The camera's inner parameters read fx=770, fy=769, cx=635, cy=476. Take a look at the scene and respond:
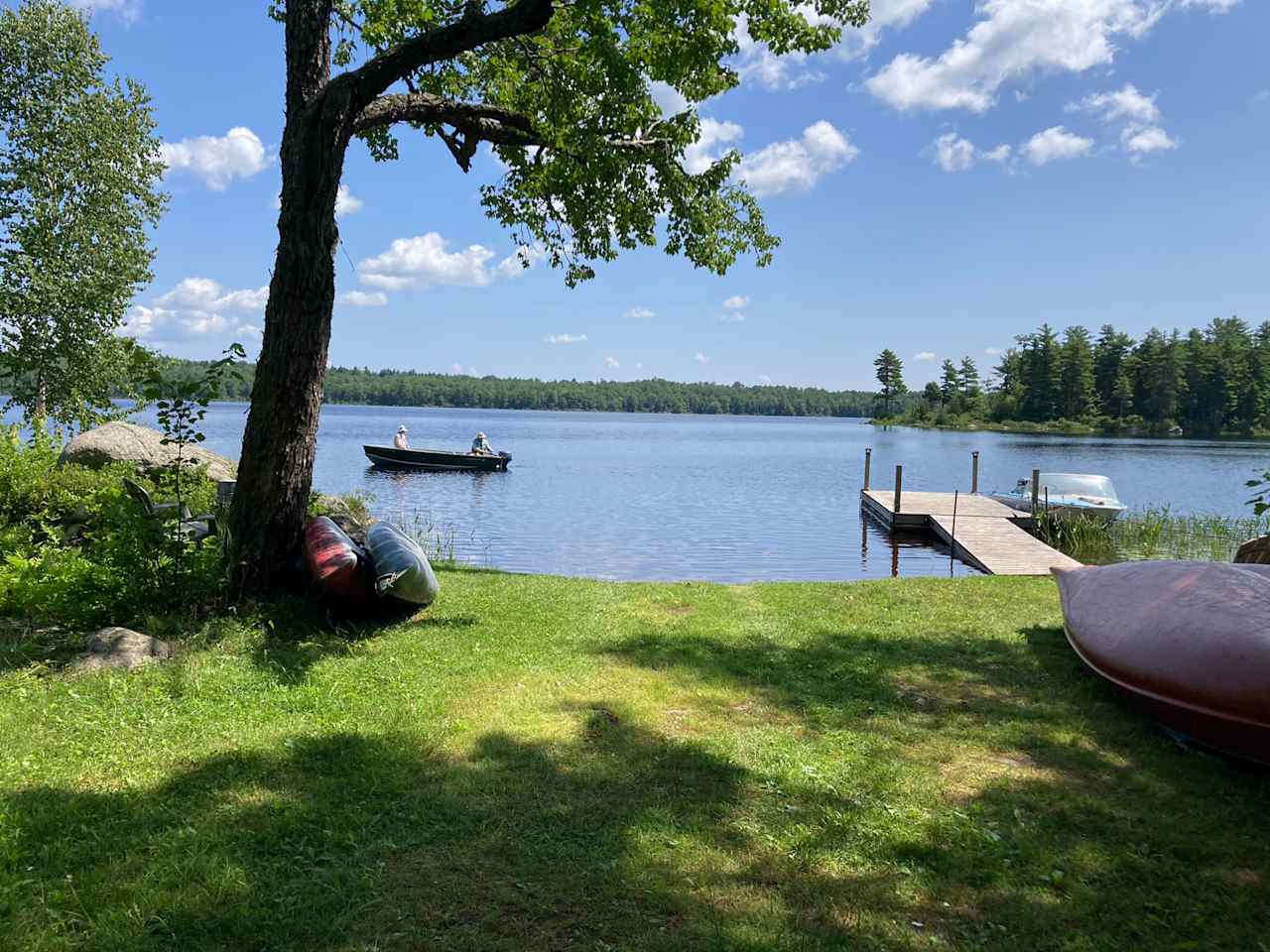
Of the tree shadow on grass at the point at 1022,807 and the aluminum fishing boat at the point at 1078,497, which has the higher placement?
the aluminum fishing boat at the point at 1078,497

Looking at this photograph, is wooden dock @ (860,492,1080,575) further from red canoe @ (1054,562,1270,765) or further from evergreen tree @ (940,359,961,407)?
evergreen tree @ (940,359,961,407)

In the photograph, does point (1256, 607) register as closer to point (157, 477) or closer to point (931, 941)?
point (931, 941)

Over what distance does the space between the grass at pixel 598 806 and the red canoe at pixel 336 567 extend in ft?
1.39

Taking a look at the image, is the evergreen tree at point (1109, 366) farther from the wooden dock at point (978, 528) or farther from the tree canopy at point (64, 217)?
the tree canopy at point (64, 217)

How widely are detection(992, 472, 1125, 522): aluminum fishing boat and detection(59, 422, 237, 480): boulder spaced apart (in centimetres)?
1950

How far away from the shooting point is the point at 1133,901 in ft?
10.5

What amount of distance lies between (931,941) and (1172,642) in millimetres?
3266

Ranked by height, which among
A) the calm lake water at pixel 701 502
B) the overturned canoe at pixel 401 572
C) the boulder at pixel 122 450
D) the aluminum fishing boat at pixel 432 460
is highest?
the boulder at pixel 122 450

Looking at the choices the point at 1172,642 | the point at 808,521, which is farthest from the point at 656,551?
the point at 1172,642

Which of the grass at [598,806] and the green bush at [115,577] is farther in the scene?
the green bush at [115,577]

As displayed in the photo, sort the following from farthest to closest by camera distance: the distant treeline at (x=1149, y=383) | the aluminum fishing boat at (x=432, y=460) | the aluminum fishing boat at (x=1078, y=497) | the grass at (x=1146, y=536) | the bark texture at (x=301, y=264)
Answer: the distant treeline at (x=1149, y=383) → the aluminum fishing boat at (x=432, y=460) → the aluminum fishing boat at (x=1078, y=497) → the grass at (x=1146, y=536) → the bark texture at (x=301, y=264)

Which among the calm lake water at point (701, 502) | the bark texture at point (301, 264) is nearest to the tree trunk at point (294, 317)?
the bark texture at point (301, 264)

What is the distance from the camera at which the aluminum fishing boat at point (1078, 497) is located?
20.0m

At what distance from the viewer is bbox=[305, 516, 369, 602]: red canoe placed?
6.71 metres
